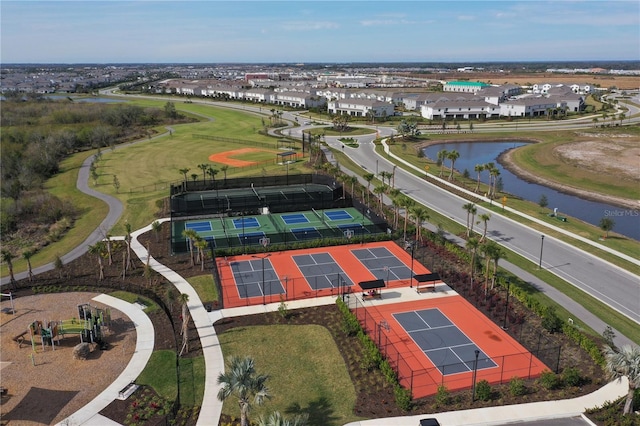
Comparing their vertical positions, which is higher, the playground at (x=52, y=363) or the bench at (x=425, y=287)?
the bench at (x=425, y=287)

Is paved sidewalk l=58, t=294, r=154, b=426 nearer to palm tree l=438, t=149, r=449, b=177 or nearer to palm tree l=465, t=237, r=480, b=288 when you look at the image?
palm tree l=465, t=237, r=480, b=288

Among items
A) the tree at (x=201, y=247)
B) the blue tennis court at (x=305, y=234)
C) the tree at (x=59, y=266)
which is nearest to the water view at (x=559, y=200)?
the blue tennis court at (x=305, y=234)

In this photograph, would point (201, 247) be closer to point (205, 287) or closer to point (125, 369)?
point (205, 287)

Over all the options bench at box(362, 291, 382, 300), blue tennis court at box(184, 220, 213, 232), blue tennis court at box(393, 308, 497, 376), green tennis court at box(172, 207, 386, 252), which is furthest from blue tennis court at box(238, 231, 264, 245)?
blue tennis court at box(393, 308, 497, 376)

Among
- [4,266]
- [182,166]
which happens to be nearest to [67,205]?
[4,266]

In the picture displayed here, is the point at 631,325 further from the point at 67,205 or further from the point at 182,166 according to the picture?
the point at 182,166

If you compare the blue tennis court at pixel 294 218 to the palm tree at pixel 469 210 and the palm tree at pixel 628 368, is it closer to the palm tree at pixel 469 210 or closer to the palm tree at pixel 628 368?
the palm tree at pixel 469 210

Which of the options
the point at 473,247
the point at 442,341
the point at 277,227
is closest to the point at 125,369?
the point at 442,341

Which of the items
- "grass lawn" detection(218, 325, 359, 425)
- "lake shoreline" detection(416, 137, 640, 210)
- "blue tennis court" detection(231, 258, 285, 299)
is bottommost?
"grass lawn" detection(218, 325, 359, 425)
